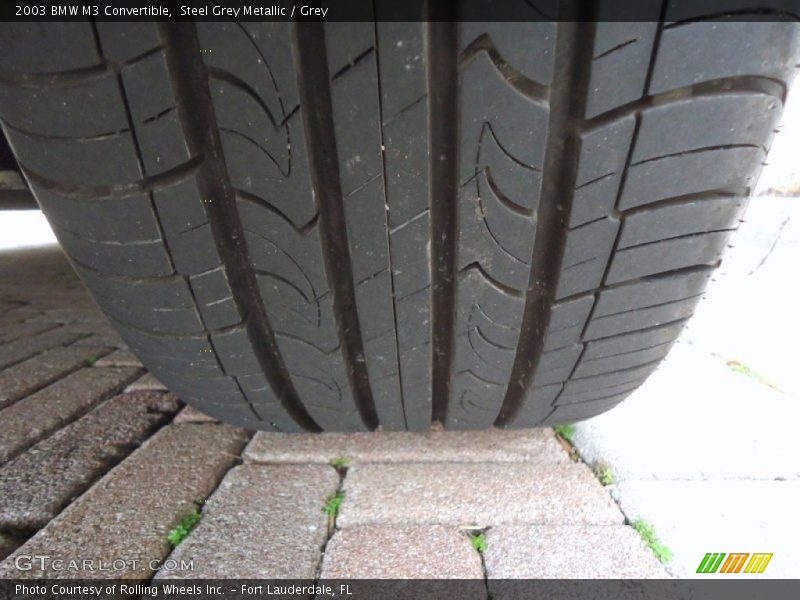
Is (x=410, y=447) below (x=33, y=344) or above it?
below

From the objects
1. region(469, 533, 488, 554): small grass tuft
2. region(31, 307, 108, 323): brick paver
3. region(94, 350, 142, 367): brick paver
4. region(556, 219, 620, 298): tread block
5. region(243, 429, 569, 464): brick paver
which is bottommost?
region(469, 533, 488, 554): small grass tuft

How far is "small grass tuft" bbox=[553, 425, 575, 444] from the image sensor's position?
102 cm

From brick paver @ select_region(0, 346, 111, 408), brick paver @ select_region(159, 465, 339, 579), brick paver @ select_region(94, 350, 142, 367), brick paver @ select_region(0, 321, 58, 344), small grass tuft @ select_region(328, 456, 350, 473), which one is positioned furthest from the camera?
brick paver @ select_region(0, 321, 58, 344)

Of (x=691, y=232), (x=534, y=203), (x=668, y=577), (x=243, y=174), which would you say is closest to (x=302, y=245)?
(x=243, y=174)

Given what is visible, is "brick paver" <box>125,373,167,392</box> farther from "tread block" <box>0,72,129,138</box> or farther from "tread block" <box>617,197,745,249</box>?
"tread block" <box>617,197,745,249</box>

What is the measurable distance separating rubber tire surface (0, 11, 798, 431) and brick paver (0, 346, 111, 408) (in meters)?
0.70

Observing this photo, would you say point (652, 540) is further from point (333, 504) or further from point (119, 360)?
point (119, 360)

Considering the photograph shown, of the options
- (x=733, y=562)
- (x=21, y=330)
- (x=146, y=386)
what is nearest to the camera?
(x=733, y=562)

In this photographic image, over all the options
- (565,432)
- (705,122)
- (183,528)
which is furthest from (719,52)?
(183,528)

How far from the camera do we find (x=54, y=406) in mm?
1131

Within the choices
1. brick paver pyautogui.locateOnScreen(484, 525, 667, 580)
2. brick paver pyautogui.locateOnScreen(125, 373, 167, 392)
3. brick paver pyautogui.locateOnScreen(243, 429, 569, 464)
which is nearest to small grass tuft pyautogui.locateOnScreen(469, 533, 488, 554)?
brick paver pyautogui.locateOnScreen(484, 525, 667, 580)

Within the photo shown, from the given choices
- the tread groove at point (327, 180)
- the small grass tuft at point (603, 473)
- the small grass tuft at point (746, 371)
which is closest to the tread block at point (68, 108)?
the tread groove at point (327, 180)

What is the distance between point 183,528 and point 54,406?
592 mm

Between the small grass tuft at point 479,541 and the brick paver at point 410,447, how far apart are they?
19 centimetres
